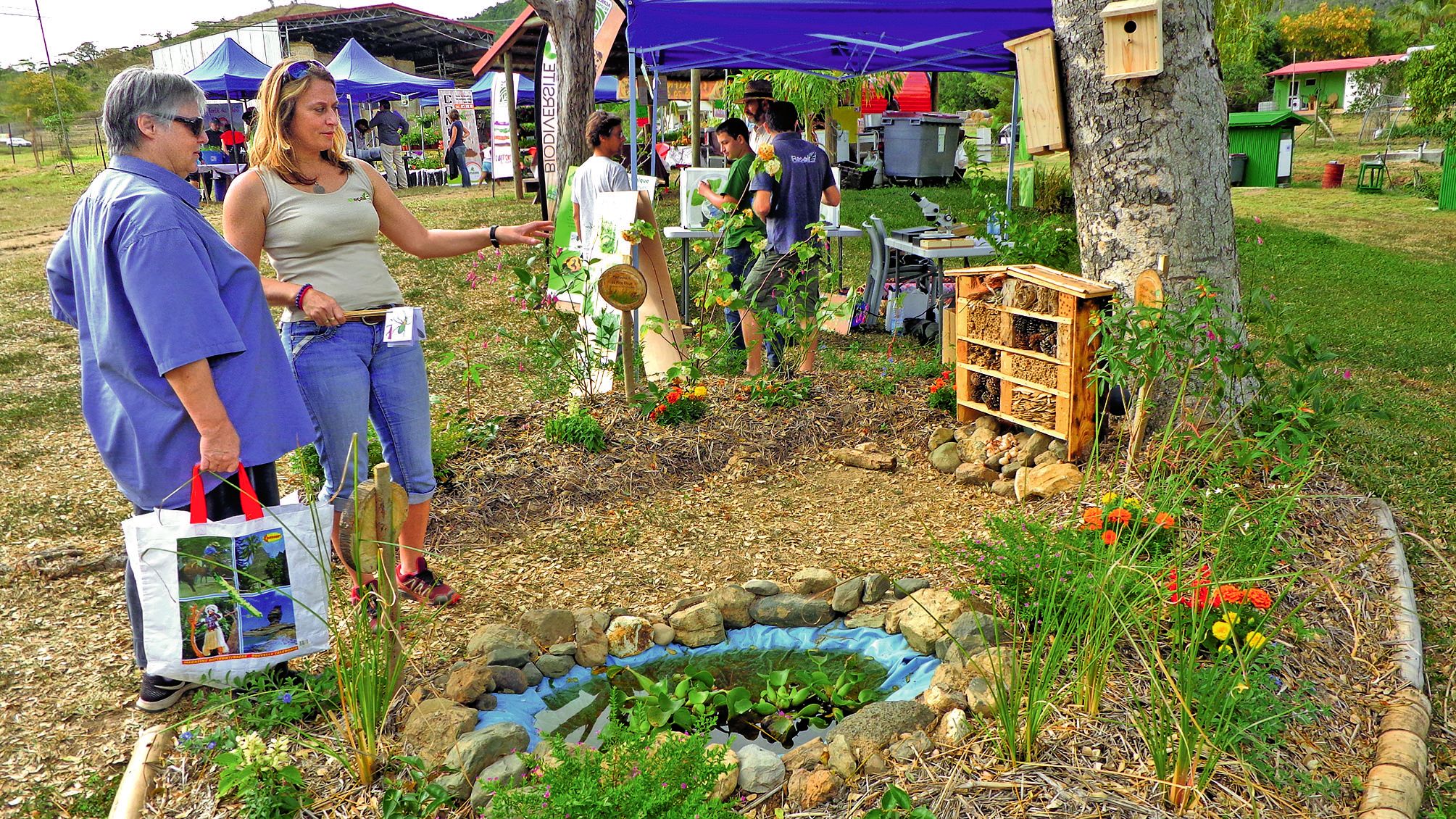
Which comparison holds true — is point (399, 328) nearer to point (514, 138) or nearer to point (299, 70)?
point (299, 70)

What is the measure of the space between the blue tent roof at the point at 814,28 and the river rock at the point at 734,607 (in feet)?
13.8

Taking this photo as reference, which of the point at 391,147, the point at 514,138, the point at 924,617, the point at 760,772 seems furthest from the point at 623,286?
the point at 391,147

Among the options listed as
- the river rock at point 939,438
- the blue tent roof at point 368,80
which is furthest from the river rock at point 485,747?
the blue tent roof at point 368,80

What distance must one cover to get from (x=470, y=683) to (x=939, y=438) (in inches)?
106

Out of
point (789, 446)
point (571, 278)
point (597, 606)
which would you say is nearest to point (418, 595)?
point (597, 606)

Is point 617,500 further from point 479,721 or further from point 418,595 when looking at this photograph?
point 479,721

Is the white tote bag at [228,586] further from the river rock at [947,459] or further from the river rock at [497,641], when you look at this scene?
the river rock at [947,459]

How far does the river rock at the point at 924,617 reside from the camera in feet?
9.59

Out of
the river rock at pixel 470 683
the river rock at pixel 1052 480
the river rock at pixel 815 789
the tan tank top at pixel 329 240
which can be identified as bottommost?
the river rock at pixel 815 789

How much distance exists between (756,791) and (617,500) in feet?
7.05

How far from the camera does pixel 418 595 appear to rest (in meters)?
3.21

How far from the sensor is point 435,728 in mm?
2389

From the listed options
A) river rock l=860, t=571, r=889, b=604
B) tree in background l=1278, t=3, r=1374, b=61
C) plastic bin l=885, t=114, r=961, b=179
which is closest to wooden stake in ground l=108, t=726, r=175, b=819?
river rock l=860, t=571, r=889, b=604

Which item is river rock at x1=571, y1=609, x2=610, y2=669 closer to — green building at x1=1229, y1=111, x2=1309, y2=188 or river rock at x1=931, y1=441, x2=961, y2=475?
river rock at x1=931, y1=441, x2=961, y2=475
